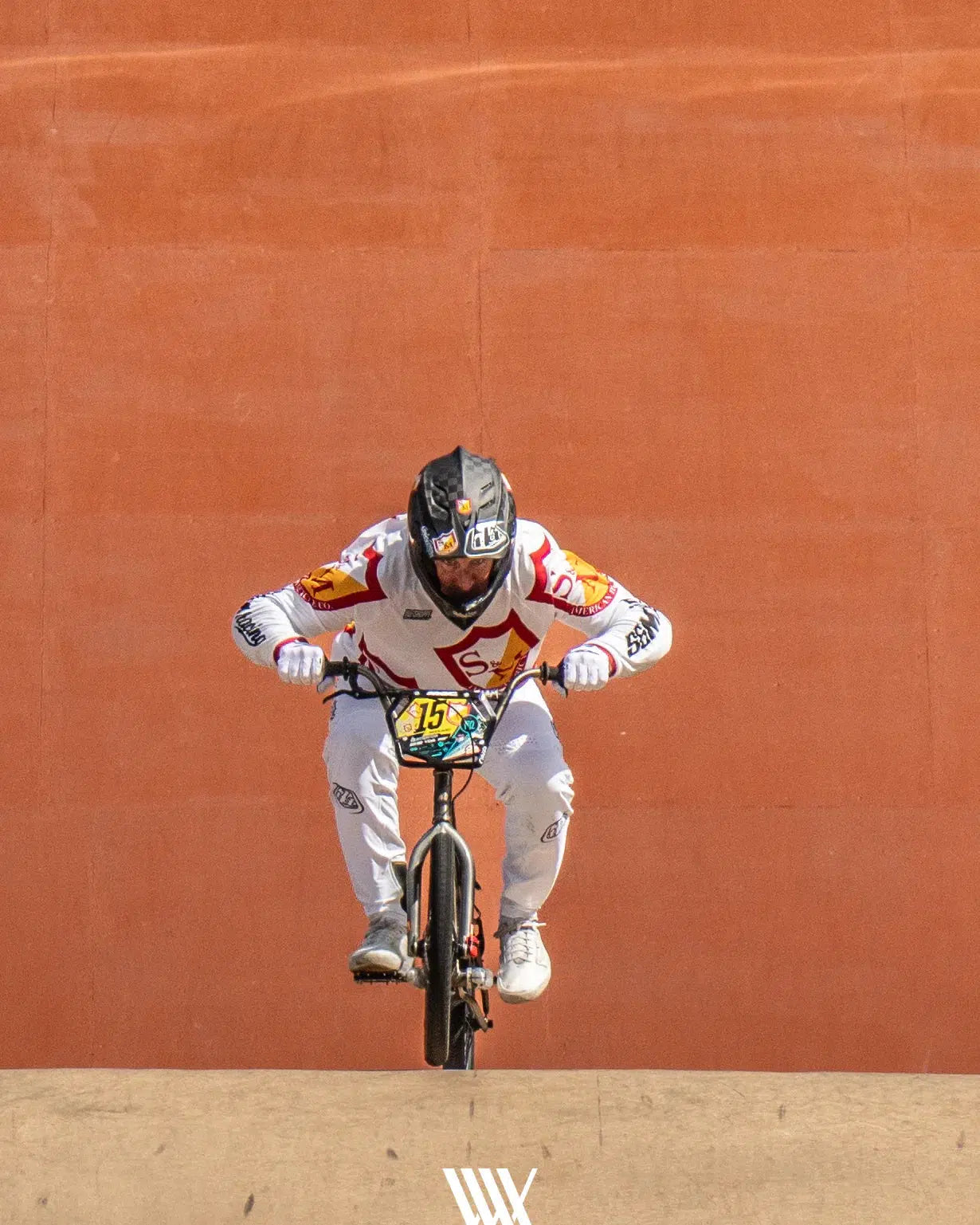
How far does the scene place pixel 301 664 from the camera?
5348mm

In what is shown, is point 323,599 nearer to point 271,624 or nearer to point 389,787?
point 271,624

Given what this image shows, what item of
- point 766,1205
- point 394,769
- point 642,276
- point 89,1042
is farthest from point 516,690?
point 642,276

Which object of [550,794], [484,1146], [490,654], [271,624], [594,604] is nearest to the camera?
[484,1146]

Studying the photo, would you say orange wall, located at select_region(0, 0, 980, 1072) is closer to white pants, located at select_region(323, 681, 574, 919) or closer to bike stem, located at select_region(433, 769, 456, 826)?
white pants, located at select_region(323, 681, 574, 919)

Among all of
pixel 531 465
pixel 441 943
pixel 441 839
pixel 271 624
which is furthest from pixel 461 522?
pixel 531 465

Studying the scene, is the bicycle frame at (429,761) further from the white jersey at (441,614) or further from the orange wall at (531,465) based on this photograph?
the orange wall at (531,465)

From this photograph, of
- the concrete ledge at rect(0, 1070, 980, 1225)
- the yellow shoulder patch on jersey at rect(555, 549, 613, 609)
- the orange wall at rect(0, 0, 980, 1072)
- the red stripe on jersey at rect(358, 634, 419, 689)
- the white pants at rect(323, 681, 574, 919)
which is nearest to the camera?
the concrete ledge at rect(0, 1070, 980, 1225)

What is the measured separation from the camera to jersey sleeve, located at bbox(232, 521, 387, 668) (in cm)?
565

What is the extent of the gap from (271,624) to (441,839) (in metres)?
0.93

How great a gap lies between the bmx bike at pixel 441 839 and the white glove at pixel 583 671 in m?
0.04

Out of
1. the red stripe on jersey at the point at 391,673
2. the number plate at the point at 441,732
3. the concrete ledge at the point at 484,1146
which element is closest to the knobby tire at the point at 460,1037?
the concrete ledge at the point at 484,1146

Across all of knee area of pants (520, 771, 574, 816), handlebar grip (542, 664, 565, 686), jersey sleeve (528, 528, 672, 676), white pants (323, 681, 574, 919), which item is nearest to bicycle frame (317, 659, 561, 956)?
handlebar grip (542, 664, 565, 686)

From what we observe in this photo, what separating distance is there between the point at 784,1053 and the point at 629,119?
515cm

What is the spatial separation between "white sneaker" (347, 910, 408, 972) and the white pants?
0.20ft
